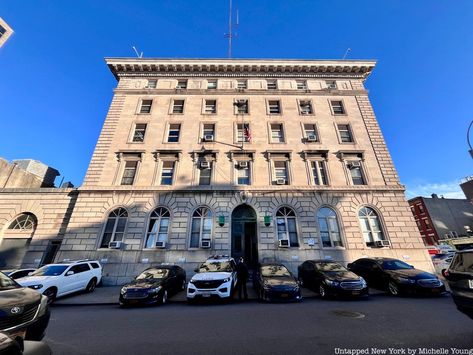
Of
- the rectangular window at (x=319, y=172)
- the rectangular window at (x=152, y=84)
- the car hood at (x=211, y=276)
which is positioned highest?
the rectangular window at (x=152, y=84)

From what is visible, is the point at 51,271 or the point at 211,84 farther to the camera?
the point at 211,84

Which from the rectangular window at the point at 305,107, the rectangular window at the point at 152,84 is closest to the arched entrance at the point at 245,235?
the rectangular window at the point at 305,107

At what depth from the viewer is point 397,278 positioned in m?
9.52

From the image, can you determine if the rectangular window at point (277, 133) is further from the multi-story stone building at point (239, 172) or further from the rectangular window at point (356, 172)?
the rectangular window at point (356, 172)

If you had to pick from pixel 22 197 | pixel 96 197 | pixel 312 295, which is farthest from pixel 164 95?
pixel 312 295

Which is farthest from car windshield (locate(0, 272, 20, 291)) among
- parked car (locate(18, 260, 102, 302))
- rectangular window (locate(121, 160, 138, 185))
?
rectangular window (locate(121, 160, 138, 185))

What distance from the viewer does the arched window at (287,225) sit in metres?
15.6

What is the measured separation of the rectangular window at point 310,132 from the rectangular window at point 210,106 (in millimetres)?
9638

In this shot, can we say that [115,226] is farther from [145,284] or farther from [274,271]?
[274,271]

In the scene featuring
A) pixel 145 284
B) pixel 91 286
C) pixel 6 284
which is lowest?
pixel 91 286

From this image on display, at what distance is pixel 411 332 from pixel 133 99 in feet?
84.2

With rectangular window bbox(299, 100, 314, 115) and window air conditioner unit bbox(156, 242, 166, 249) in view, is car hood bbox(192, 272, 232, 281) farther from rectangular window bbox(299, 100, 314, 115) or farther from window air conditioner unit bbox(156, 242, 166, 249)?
rectangular window bbox(299, 100, 314, 115)

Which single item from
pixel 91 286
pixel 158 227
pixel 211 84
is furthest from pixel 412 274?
pixel 211 84

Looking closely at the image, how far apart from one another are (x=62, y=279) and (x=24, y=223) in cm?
1075
